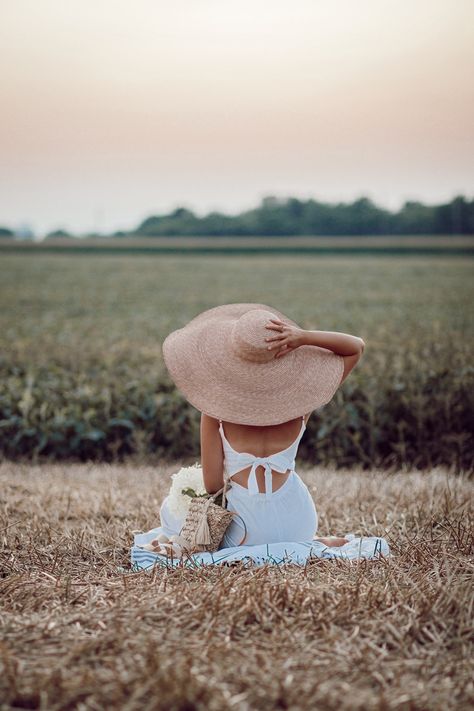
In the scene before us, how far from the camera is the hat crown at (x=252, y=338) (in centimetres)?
361

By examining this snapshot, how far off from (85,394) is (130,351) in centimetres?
230

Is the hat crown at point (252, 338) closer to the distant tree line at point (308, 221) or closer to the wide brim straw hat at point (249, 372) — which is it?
the wide brim straw hat at point (249, 372)

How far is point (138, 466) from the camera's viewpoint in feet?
23.4

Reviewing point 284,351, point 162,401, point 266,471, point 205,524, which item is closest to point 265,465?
point 266,471

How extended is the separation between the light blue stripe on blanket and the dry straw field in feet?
0.34

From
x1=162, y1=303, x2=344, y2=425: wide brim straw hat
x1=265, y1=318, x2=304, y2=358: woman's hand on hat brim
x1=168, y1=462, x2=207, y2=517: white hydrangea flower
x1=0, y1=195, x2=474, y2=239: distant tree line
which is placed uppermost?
x1=0, y1=195, x2=474, y2=239: distant tree line

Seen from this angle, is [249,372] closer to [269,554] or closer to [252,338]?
[252,338]

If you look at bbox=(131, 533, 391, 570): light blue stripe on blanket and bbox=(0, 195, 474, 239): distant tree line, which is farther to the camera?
bbox=(0, 195, 474, 239): distant tree line

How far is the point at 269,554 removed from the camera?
146 inches

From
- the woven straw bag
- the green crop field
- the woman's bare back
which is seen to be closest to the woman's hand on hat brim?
the woman's bare back

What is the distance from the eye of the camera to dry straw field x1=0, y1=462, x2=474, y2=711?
230 cm

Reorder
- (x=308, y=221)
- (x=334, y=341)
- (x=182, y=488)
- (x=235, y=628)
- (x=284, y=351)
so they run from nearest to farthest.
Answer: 1. (x=235, y=628)
2. (x=284, y=351)
3. (x=334, y=341)
4. (x=182, y=488)
5. (x=308, y=221)

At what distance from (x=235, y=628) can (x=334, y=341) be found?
1.56 meters

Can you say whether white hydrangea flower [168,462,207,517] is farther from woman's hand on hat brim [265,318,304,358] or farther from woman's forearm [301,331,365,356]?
woman's forearm [301,331,365,356]
